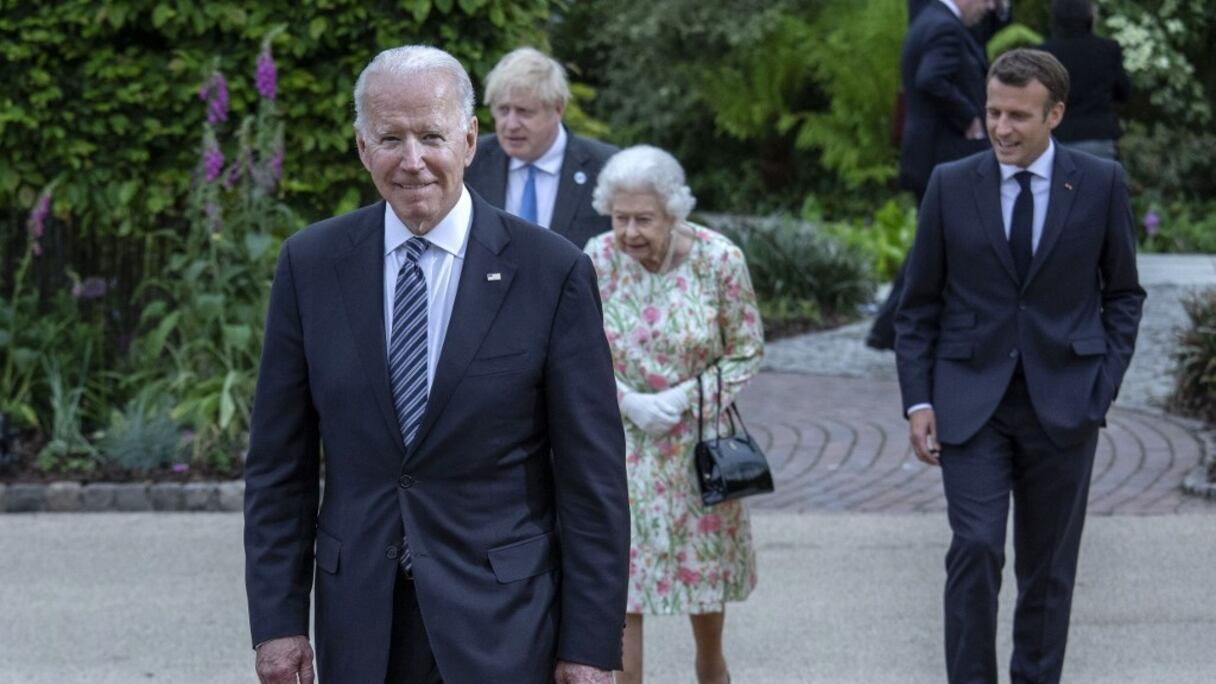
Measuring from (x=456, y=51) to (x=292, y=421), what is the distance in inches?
272

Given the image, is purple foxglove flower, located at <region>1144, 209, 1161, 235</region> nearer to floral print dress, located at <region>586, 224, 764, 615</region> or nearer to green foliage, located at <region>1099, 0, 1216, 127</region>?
green foliage, located at <region>1099, 0, 1216, 127</region>

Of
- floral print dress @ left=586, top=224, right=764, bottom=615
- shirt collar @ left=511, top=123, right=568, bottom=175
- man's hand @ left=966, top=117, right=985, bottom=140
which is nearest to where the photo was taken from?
floral print dress @ left=586, top=224, right=764, bottom=615

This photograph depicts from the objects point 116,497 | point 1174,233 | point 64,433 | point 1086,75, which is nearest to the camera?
point 116,497

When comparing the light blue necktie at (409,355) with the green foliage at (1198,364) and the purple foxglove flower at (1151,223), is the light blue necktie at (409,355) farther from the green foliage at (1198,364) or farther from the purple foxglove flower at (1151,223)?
the purple foxglove flower at (1151,223)

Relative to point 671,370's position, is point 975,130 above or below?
above

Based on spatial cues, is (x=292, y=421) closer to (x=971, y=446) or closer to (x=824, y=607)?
(x=971, y=446)

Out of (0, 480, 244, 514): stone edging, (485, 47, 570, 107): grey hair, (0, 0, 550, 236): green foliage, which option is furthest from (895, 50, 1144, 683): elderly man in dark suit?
(0, 0, 550, 236): green foliage

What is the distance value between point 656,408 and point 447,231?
7.12ft

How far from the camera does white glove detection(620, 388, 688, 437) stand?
561cm

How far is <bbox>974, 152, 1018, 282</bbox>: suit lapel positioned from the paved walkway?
3.50 metres

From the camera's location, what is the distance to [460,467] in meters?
3.43

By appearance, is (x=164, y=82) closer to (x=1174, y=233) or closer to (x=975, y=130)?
(x=975, y=130)

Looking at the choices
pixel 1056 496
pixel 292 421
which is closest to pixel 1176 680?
pixel 1056 496

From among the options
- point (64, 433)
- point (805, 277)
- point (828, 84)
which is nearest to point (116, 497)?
point (64, 433)
